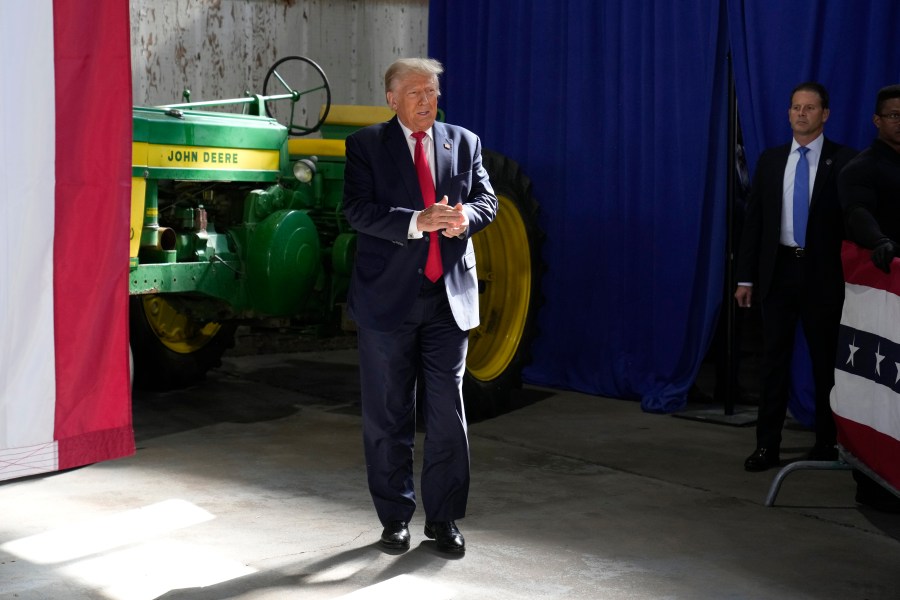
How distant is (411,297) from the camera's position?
3695 mm

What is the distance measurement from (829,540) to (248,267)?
10.0 ft

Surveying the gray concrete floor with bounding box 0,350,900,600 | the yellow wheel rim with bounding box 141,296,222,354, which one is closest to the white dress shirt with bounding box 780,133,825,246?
the gray concrete floor with bounding box 0,350,900,600

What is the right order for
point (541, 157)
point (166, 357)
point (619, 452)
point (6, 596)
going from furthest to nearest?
point (541, 157) → point (166, 357) → point (619, 452) → point (6, 596)

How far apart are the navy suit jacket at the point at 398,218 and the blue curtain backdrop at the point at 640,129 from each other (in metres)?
2.39

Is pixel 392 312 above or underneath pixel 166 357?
above

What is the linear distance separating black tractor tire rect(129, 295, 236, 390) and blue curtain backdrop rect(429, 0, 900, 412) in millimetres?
1810

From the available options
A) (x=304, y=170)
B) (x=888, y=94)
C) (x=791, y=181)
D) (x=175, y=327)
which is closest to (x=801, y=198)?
(x=791, y=181)

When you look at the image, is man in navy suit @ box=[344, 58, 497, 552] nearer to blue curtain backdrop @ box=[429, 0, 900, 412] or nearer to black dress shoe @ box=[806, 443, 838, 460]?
black dress shoe @ box=[806, 443, 838, 460]

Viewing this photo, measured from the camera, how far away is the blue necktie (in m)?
4.85

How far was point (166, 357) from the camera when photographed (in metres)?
6.45

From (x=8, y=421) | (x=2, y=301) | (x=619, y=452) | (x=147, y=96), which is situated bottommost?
(x=619, y=452)

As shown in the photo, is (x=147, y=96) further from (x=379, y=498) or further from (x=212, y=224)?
(x=379, y=498)

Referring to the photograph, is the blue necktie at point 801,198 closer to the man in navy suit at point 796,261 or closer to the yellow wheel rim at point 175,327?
the man in navy suit at point 796,261

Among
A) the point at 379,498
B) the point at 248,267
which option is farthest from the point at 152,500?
the point at 248,267
